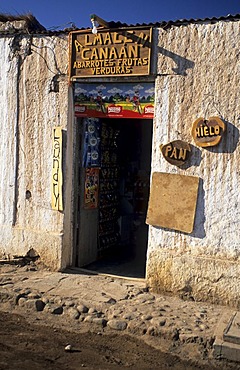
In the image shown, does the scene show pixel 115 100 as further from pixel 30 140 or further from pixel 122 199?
pixel 122 199

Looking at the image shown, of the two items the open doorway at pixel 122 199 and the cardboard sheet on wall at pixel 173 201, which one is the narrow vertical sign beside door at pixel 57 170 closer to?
the open doorway at pixel 122 199

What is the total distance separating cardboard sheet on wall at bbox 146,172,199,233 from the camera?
6641 mm

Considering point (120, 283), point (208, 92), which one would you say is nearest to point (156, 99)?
point (208, 92)

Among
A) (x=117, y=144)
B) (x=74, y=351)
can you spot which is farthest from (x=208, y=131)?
(x=74, y=351)

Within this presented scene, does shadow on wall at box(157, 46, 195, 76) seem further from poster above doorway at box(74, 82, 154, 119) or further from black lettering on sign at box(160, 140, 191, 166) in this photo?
black lettering on sign at box(160, 140, 191, 166)

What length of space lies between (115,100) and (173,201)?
1.81 metres

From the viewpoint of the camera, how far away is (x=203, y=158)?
21.6 feet

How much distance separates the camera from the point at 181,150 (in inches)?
262

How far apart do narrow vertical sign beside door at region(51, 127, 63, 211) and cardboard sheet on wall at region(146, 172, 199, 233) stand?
158cm

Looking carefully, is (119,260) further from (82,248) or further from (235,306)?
(235,306)

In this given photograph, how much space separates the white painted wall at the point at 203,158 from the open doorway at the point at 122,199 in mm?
1233

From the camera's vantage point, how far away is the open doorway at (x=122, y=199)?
28.3ft

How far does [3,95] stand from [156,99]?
9.34 ft

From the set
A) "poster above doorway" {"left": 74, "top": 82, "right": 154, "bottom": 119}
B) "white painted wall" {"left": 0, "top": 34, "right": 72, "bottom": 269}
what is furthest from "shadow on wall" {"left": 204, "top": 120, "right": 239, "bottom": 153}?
"white painted wall" {"left": 0, "top": 34, "right": 72, "bottom": 269}
